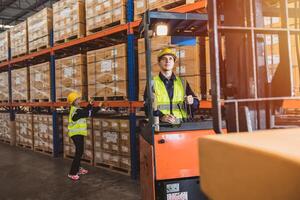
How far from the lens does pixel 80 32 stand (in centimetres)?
684

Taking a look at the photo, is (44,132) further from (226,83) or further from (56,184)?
(226,83)

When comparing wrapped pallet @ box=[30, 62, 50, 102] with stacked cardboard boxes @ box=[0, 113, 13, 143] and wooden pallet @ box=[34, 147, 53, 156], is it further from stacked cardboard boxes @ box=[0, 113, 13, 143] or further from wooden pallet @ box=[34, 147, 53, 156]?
stacked cardboard boxes @ box=[0, 113, 13, 143]

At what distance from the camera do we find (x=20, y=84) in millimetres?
9586

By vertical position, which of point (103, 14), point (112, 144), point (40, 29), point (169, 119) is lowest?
point (112, 144)

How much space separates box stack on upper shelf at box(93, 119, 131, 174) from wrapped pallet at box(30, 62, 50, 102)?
240 centimetres

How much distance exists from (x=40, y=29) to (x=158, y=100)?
594 centimetres

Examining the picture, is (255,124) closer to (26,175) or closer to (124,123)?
(124,123)

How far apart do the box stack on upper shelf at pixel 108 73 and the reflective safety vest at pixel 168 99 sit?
2166 mm

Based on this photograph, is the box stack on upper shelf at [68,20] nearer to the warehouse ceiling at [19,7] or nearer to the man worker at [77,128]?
the man worker at [77,128]

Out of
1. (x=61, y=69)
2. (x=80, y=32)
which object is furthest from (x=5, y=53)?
(x=80, y=32)

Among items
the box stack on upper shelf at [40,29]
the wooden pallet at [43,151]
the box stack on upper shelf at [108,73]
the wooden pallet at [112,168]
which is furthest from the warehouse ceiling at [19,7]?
the wooden pallet at [112,168]

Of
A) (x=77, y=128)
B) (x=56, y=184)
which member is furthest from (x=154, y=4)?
(x=56, y=184)

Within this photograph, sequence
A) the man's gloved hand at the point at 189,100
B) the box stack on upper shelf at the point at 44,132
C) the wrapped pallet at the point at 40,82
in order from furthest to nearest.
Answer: the box stack on upper shelf at the point at 44,132 → the wrapped pallet at the point at 40,82 → the man's gloved hand at the point at 189,100

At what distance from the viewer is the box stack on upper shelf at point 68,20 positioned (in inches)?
270
